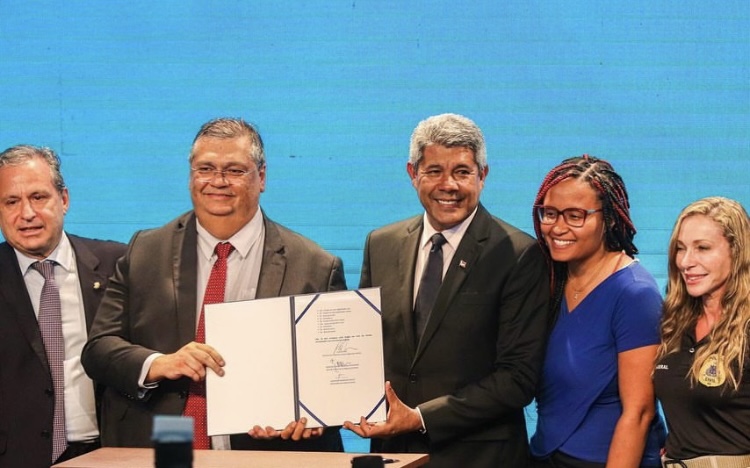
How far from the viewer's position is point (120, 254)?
14.4ft

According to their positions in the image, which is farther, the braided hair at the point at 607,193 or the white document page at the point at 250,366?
the braided hair at the point at 607,193

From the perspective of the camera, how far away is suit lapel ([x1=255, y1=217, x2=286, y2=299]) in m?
3.94

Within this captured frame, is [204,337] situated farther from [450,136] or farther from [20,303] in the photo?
[450,136]

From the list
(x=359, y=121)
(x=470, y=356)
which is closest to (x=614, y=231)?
(x=470, y=356)

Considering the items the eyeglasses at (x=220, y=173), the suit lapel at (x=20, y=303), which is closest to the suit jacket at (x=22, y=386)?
the suit lapel at (x=20, y=303)

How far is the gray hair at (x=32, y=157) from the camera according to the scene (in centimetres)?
428

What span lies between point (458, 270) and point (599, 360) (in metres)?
0.56

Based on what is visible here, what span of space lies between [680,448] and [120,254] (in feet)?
7.07

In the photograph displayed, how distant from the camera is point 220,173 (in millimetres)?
3975

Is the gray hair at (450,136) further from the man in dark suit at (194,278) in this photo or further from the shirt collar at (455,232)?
the man in dark suit at (194,278)

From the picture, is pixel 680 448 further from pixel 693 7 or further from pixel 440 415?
pixel 693 7

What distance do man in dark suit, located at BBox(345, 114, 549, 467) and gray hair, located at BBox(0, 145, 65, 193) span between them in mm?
1327

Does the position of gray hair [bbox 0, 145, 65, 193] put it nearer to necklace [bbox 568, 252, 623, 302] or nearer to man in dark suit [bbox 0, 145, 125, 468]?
man in dark suit [bbox 0, 145, 125, 468]

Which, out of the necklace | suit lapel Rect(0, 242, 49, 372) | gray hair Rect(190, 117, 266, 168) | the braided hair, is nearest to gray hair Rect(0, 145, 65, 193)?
suit lapel Rect(0, 242, 49, 372)
